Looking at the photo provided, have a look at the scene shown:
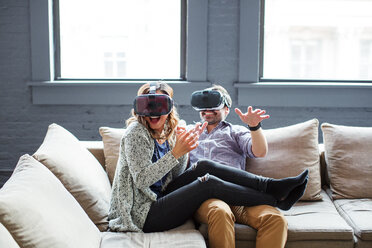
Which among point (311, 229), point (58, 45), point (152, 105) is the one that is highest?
point (58, 45)

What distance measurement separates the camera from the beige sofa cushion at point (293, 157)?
2650 mm

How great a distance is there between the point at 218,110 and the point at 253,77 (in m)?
1.15

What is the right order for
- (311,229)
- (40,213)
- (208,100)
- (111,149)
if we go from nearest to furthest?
1. (40,213)
2. (311,229)
3. (208,100)
4. (111,149)

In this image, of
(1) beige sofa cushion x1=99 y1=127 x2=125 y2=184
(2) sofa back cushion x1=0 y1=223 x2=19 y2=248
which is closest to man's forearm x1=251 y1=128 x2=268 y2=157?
(1) beige sofa cushion x1=99 y1=127 x2=125 y2=184

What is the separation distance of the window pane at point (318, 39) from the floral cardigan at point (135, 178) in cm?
199

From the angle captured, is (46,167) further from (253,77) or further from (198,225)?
(253,77)

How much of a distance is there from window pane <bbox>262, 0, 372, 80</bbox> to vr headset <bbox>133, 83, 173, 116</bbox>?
6.15 ft

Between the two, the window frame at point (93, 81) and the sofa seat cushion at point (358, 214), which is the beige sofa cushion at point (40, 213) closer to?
the sofa seat cushion at point (358, 214)

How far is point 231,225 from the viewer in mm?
2145

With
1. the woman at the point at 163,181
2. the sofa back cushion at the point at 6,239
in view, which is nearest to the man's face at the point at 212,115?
the woman at the point at 163,181

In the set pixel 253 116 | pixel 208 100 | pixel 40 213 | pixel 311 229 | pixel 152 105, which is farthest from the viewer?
pixel 208 100

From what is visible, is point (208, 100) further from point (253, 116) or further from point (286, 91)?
point (286, 91)

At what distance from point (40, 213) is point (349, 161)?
1901 mm

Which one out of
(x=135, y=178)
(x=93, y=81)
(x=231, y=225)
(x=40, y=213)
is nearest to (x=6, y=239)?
(x=40, y=213)
